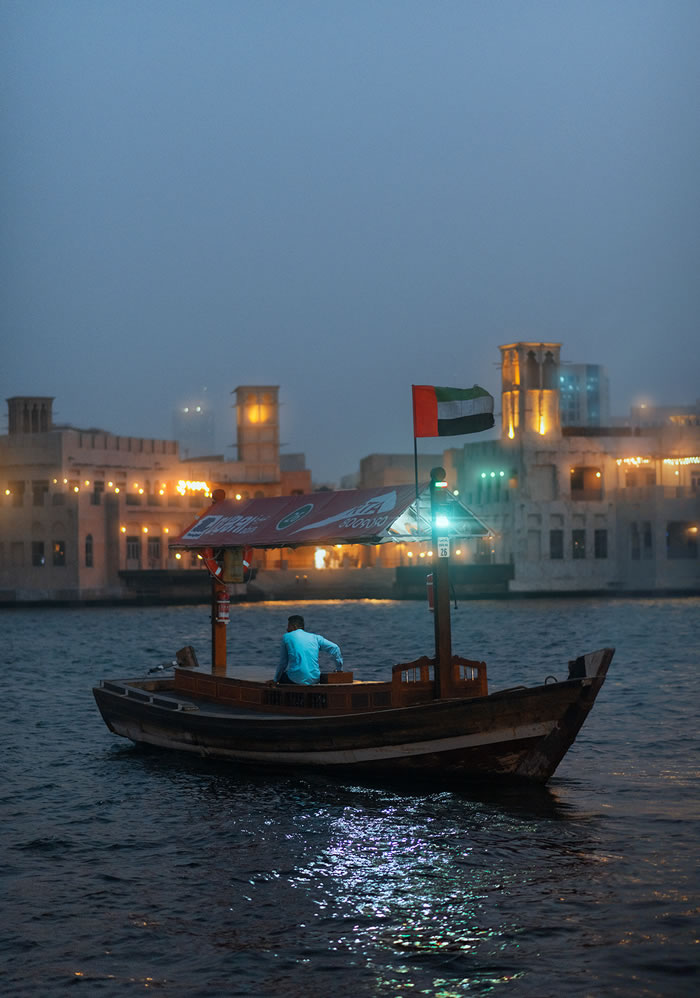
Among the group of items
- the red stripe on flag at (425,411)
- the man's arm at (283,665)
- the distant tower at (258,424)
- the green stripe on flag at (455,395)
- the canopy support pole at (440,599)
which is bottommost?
the man's arm at (283,665)

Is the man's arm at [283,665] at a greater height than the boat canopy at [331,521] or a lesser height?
lesser

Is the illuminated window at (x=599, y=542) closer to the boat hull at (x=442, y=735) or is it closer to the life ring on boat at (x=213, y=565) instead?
the life ring on boat at (x=213, y=565)

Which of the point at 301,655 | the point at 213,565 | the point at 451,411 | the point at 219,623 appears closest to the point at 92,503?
the point at 213,565

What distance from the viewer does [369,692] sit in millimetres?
18859

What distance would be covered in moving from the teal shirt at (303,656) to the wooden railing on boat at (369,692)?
0.28 meters

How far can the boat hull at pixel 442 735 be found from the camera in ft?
57.0

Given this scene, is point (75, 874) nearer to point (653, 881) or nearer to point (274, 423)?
point (653, 881)

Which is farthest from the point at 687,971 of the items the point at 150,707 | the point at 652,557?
the point at 652,557

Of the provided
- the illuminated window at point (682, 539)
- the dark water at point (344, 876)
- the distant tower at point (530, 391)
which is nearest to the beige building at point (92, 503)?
the distant tower at point (530, 391)

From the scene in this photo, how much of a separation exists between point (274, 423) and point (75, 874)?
11294 centimetres

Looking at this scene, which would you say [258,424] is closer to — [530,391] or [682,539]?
[530,391]

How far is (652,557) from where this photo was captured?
4065 inches

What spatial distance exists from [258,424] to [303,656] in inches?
4231

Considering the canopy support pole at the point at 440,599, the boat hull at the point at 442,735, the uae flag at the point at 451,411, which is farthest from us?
the uae flag at the point at 451,411
